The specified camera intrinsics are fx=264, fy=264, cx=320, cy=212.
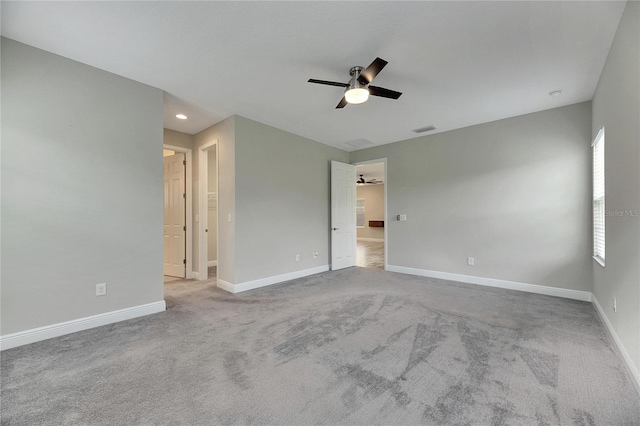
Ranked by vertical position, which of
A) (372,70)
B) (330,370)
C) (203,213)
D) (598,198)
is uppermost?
(372,70)

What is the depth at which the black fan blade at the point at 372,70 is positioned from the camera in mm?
2281

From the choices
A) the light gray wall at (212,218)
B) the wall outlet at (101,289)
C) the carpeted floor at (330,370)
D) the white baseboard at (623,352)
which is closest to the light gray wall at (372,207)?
the light gray wall at (212,218)

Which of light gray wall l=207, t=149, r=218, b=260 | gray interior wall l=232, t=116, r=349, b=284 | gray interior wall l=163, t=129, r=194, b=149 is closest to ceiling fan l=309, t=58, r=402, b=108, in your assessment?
gray interior wall l=232, t=116, r=349, b=284

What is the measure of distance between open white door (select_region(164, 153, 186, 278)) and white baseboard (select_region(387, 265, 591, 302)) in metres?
4.13

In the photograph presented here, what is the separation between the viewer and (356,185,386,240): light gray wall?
11.8 m

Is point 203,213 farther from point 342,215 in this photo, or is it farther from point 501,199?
point 501,199

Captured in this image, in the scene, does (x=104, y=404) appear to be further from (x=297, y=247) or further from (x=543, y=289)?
(x=543, y=289)

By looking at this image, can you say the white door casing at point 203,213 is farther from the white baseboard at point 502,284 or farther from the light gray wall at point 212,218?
the white baseboard at point 502,284

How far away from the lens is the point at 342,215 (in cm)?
586

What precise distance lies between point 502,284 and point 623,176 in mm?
2572

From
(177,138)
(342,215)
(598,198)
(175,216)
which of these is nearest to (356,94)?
(598,198)

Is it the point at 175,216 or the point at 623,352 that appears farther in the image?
the point at 175,216

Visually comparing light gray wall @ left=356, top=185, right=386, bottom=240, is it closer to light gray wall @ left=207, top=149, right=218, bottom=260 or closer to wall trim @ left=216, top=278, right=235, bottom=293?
light gray wall @ left=207, top=149, right=218, bottom=260

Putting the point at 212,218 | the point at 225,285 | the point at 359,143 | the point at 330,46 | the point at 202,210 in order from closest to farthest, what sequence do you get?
the point at 330,46 → the point at 225,285 → the point at 202,210 → the point at 359,143 → the point at 212,218
